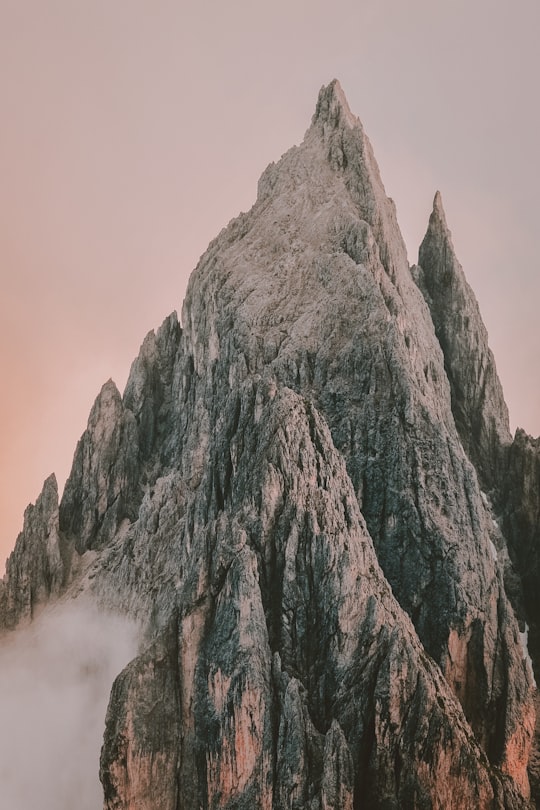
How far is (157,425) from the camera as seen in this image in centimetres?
9519

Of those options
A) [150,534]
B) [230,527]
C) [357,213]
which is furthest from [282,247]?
[230,527]

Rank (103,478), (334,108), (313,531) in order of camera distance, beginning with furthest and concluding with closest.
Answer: (334,108) → (103,478) → (313,531)

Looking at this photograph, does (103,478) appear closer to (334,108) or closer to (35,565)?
(35,565)

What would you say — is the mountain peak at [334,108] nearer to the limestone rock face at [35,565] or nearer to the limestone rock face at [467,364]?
the limestone rock face at [467,364]

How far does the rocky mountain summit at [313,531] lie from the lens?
1634 inches

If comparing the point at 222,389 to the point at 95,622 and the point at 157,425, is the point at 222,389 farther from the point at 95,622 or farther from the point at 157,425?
the point at 95,622

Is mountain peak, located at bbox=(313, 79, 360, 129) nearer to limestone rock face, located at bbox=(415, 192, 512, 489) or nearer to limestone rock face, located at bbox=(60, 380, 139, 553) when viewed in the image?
limestone rock face, located at bbox=(415, 192, 512, 489)

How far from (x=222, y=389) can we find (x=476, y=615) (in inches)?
1400

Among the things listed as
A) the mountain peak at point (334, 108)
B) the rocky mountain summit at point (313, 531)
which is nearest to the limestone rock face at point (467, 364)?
the rocky mountain summit at point (313, 531)

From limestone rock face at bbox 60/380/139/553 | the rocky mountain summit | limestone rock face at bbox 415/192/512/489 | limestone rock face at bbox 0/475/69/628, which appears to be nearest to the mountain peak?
the rocky mountain summit

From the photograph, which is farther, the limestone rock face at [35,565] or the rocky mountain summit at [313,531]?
the limestone rock face at [35,565]

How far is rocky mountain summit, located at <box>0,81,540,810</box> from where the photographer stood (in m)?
41.5

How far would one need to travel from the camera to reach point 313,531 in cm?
4778

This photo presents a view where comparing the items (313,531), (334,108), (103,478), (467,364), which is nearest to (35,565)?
(103,478)
